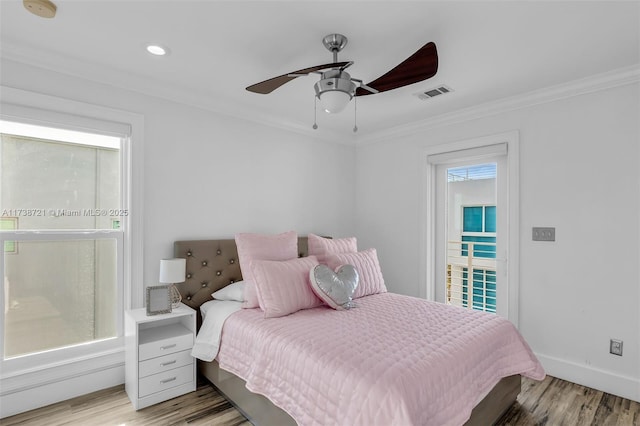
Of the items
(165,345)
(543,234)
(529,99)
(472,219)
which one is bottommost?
(165,345)

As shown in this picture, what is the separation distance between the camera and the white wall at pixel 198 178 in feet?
7.74

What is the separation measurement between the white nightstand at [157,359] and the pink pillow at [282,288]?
63 centimetres

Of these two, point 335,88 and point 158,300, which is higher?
point 335,88

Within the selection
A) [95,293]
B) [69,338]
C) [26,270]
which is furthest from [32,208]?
[69,338]

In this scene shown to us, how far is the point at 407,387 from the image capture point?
1438 millimetres

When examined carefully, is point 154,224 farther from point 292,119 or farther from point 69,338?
point 292,119

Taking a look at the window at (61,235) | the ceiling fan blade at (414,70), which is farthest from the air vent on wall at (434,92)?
the window at (61,235)

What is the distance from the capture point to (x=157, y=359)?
236cm

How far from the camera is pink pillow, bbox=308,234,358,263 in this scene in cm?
309

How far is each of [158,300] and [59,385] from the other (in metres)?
0.84

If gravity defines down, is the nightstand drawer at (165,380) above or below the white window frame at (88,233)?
below

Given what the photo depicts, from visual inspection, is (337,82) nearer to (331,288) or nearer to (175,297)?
(331,288)

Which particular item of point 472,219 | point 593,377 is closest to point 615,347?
point 593,377

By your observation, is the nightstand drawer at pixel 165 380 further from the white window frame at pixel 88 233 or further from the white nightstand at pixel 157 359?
the white window frame at pixel 88 233
